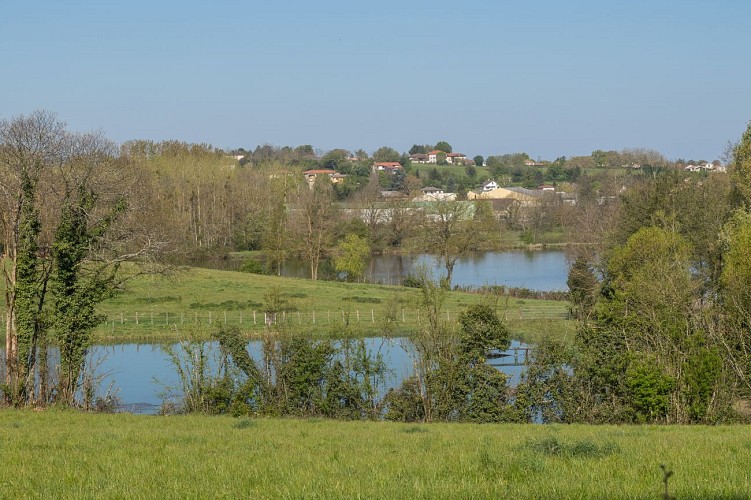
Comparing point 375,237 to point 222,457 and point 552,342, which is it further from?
point 222,457

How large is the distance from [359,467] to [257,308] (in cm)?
4192

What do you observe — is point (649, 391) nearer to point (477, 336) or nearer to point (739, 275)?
point (477, 336)

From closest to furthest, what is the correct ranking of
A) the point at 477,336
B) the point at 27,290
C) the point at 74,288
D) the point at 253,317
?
1. the point at 477,336
2. the point at 27,290
3. the point at 74,288
4. the point at 253,317

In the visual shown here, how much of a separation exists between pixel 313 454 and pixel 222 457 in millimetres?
1325

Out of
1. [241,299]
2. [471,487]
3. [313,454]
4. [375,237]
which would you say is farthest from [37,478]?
[375,237]

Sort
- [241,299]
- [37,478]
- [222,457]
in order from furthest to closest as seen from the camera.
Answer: [241,299] < [222,457] < [37,478]

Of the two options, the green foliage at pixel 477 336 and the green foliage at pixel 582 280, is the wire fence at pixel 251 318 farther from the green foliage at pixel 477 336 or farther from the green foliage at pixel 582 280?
the green foliage at pixel 477 336

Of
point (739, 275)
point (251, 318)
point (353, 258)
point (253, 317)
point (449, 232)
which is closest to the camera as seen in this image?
point (739, 275)

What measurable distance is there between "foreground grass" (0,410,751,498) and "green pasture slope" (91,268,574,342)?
84.8 ft

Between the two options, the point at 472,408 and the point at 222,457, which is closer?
the point at 222,457

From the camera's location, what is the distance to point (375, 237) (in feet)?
298

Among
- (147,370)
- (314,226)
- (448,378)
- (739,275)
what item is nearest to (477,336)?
(448,378)

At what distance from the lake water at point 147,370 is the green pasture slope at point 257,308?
198cm

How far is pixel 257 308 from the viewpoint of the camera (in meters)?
Result: 50.6
